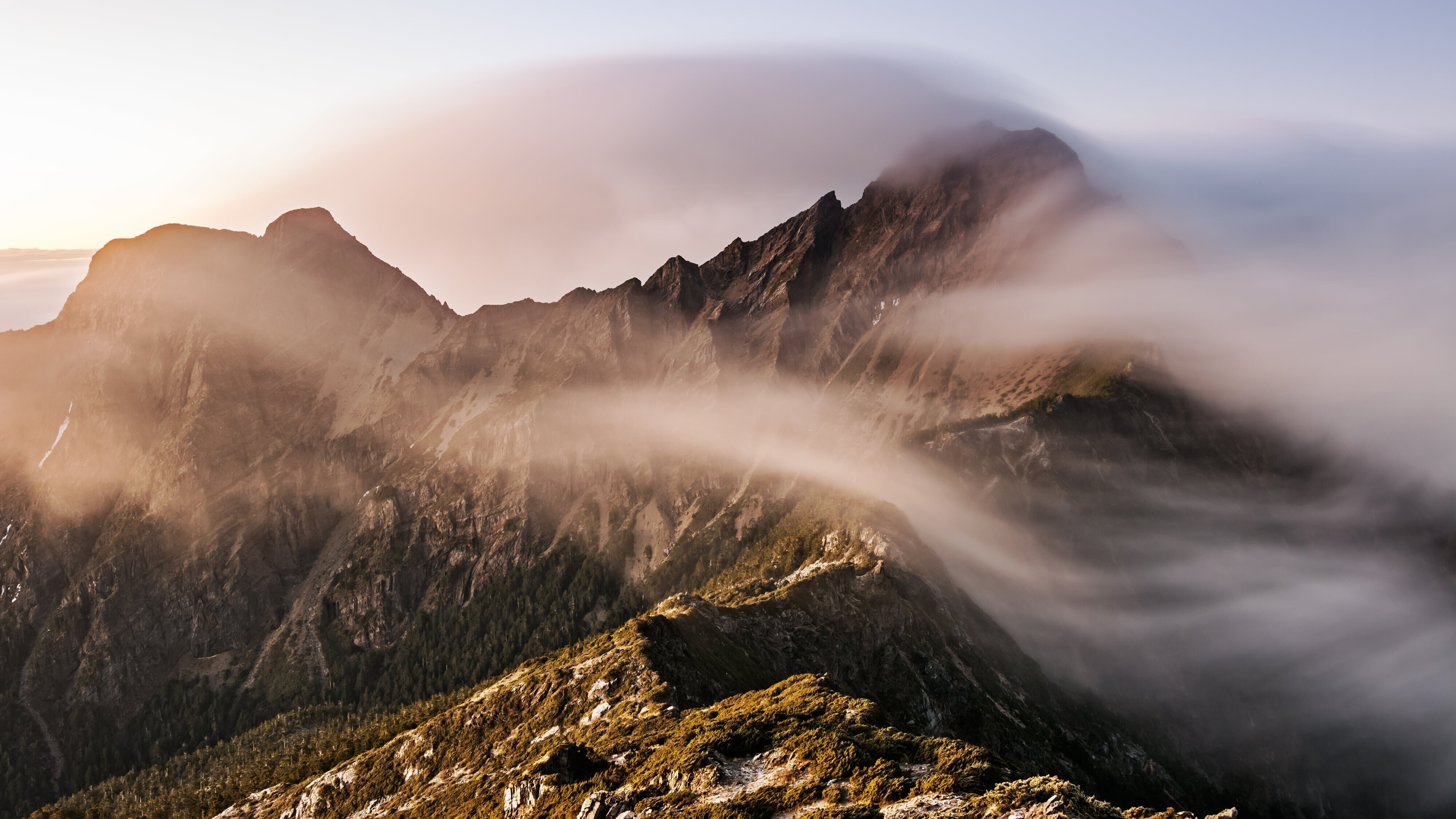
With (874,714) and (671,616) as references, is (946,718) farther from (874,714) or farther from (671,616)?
(874,714)

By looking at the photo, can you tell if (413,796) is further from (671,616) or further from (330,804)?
(671,616)

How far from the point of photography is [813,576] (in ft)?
622

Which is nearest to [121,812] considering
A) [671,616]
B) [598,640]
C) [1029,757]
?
[598,640]

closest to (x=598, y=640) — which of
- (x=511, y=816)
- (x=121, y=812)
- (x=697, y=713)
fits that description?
(x=697, y=713)

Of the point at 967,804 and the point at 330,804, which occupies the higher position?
the point at 967,804

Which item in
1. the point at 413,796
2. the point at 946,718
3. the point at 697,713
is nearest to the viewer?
the point at 697,713

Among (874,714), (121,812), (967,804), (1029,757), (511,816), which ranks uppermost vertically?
(967,804)

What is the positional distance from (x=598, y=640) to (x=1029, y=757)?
80814 mm

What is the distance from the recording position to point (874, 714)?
97.9m

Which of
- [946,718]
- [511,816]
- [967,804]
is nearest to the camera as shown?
[967,804]

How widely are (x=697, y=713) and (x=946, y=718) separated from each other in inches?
2710

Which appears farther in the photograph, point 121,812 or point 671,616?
point 121,812

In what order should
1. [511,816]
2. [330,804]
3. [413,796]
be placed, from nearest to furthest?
1. [511,816]
2. [413,796]
3. [330,804]

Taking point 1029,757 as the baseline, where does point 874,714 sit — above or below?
above
